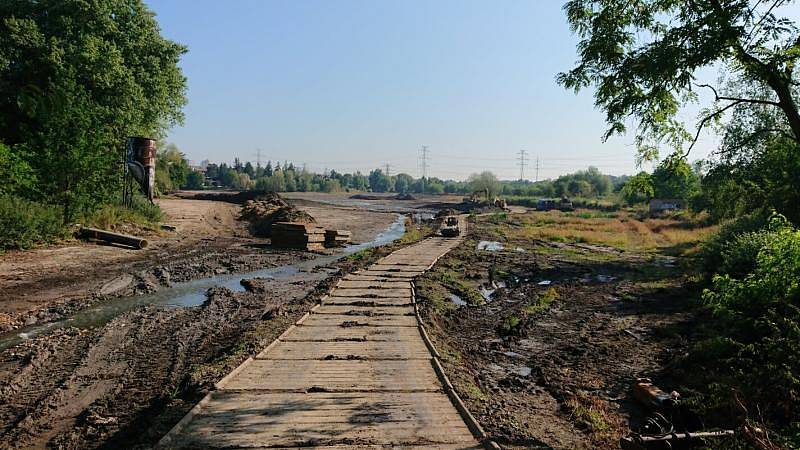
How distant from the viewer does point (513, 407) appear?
697cm

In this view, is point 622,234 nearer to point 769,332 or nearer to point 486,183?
point 769,332

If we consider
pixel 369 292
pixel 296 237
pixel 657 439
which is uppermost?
pixel 296 237

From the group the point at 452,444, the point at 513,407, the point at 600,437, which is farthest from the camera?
the point at 513,407

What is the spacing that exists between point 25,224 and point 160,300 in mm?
7387

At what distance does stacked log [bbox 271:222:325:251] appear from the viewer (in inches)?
987

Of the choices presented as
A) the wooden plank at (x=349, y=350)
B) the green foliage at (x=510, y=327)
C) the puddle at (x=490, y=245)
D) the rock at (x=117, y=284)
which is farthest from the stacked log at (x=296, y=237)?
the wooden plank at (x=349, y=350)

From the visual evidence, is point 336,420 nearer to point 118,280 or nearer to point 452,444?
point 452,444

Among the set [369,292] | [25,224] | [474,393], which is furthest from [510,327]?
Result: [25,224]

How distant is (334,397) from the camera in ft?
20.5

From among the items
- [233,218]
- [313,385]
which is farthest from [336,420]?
[233,218]

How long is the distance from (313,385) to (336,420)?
3.74 ft

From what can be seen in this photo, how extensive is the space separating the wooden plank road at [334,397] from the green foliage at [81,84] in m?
15.1

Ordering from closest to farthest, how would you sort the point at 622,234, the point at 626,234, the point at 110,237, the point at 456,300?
the point at 456,300 → the point at 110,237 → the point at 622,234 → the point at 626,234

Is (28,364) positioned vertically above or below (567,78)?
below
